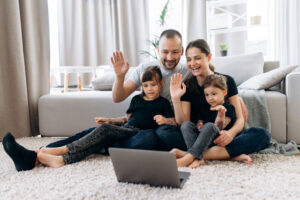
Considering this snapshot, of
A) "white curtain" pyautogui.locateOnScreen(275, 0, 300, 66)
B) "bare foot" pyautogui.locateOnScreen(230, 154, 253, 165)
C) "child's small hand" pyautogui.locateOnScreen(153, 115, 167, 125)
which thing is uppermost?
"white curtain" pyautogui.locateOnScreen(275, 0, 300, 66)

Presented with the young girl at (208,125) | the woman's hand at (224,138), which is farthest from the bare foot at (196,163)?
the woman's hand at (224,138)

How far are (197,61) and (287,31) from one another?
2248 mm

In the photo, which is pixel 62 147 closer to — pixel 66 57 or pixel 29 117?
pixel 29 117

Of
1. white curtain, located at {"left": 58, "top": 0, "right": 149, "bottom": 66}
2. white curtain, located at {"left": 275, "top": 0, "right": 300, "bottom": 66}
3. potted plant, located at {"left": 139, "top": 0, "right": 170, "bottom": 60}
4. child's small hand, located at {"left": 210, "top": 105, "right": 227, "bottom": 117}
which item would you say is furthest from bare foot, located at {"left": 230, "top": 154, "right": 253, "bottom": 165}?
white curtain, located at {"left": 58, "top": 0, "right": 149, "bottom": 66}

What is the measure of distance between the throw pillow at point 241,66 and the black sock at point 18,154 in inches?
56.1

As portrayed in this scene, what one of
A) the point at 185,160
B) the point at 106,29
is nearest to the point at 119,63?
the point at 185,160

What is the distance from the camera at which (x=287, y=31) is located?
3.11m

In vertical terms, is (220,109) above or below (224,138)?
above

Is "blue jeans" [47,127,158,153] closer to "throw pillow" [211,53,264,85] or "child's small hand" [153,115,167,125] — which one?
"child's small hand" [153,115,167,125]

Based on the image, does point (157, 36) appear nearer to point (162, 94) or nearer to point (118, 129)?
point (162, 94)

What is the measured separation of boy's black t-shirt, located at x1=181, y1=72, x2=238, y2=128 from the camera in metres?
1.44

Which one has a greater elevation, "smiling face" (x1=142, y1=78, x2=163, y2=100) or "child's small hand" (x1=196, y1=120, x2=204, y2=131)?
A: "smiling face" (x1=142, y1=78, x2=163, y2=100)

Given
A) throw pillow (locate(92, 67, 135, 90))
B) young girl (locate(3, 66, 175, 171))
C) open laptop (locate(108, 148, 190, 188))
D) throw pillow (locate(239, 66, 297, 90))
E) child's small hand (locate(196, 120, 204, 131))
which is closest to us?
open laptop (locate(108, 148, 190, 188))

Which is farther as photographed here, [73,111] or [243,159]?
[73,111]
